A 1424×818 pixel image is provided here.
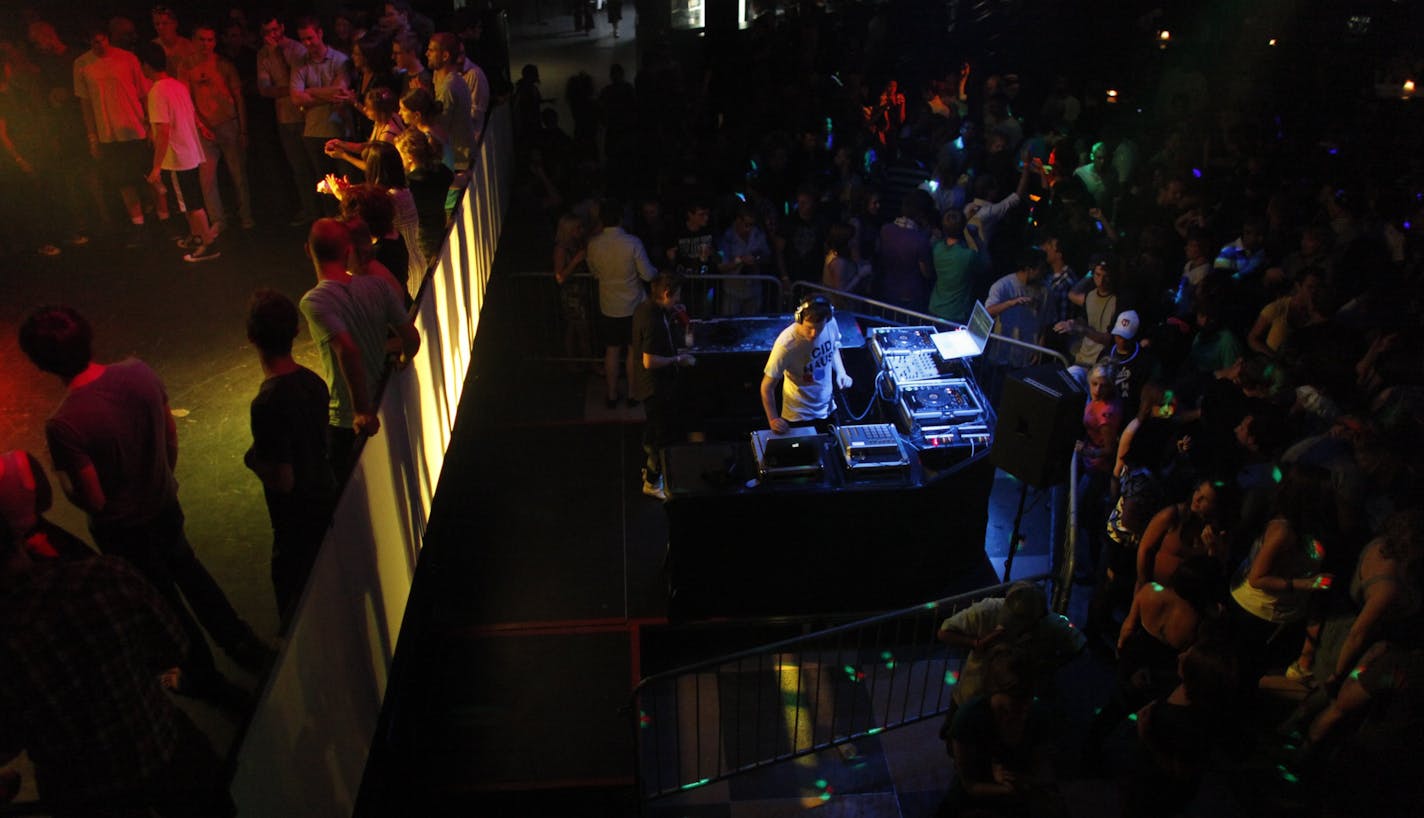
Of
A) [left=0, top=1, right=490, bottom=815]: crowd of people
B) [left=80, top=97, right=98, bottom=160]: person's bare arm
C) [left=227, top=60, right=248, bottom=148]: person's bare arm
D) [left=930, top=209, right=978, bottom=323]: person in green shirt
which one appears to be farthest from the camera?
[left=227, top=60, right=248, bottom=148]: person's bare arm

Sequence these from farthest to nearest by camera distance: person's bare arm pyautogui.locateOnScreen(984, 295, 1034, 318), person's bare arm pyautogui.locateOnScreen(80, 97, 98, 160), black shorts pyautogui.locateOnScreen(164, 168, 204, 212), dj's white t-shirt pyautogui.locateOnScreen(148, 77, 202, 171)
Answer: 1. black shorts pyautogui.locateOnScreen(164, 168, 204, 212)
2. person's bare arm pyautogui.locateOnScreen(80, 97, 98, 160)
3. dj's white t-shirt pyautogui.locateOnScreen(148, 77, 202, 171)
4. person's bare arm pyautogui.locateOnScreen(984, 295, 1034, 318)

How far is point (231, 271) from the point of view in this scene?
7.70 metres

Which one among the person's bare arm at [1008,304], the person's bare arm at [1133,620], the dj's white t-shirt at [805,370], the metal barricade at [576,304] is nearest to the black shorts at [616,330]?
the metal barricade at [576,304]

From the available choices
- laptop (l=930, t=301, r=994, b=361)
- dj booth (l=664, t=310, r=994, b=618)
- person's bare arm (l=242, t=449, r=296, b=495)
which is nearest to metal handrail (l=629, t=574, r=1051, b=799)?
dj booth (l=664, t=310, r=994, b=618)

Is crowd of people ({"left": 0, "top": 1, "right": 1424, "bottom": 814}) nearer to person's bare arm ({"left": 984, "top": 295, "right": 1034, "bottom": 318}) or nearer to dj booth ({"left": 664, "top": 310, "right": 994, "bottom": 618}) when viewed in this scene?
person's bare arm ({"left": 984, "top": 295, "right": 1034, "bottom": 318})

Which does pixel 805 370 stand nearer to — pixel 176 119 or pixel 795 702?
pixel 795 702

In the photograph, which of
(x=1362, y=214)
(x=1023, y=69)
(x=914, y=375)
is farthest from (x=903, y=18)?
(x=914, y=375)

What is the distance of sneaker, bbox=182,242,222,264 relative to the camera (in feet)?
25.7

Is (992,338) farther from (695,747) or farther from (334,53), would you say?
(334,53)

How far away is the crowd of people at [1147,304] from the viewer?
420cm

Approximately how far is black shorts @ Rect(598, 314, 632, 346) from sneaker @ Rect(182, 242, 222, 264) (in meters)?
3.29

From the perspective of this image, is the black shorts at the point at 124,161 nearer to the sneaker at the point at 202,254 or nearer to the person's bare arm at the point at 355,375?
the sneaker at the point at 202,254

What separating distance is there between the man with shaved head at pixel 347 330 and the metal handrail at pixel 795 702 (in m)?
2.01

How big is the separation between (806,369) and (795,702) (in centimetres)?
209
